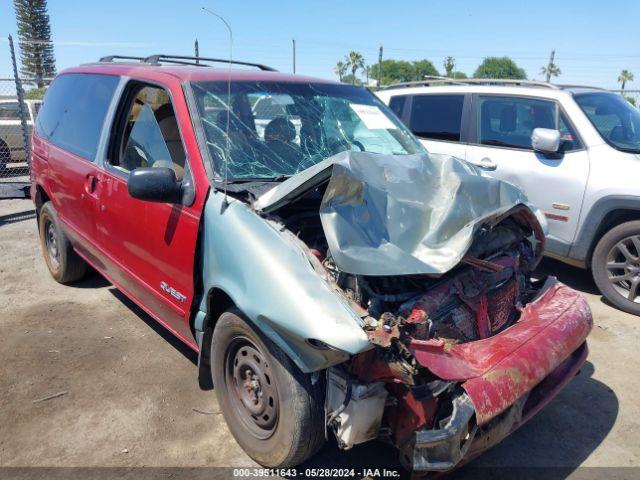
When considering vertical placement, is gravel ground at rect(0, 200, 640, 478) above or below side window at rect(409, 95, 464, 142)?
below

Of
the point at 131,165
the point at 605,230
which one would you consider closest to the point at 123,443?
the point at 131,165

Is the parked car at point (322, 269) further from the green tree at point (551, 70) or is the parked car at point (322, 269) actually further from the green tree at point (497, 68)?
the green tree at point (497, 68)

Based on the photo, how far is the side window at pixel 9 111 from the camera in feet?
36.3

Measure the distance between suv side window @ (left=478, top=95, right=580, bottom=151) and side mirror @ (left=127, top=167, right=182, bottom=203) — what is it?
3919 millimetres

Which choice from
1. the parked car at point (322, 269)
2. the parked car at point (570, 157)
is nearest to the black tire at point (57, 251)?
the parked car at point (322, 269)

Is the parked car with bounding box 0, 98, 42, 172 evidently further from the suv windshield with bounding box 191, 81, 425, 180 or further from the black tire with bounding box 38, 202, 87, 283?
the suv windshield with bounding box 191, 81, 425, 180

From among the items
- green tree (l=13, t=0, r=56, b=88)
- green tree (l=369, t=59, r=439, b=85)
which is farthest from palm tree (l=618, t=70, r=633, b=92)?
green tree (l=13, t=0, r=56, b=88)

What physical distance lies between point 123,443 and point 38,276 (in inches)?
124

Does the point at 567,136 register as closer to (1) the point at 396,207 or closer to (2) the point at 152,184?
(1) the point at 396,207

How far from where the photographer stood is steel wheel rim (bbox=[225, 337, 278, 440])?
8.16ft

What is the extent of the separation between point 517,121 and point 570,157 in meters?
0.80

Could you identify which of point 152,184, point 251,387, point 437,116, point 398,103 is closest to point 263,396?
point 251,387

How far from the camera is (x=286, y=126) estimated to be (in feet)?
11.0

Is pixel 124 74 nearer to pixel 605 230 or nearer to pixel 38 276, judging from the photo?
pixel 38 276
